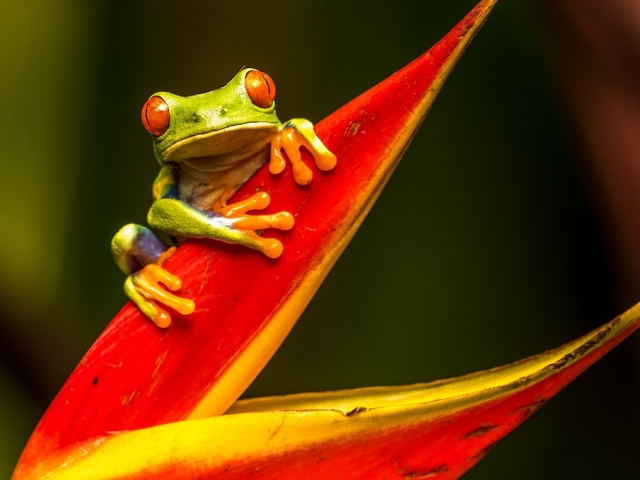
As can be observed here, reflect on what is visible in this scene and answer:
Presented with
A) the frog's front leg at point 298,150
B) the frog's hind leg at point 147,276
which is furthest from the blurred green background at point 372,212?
the frog's front leg at point 298,150

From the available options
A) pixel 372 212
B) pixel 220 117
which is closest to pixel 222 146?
pixel 220 117

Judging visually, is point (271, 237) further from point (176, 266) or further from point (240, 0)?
point (240, 0)

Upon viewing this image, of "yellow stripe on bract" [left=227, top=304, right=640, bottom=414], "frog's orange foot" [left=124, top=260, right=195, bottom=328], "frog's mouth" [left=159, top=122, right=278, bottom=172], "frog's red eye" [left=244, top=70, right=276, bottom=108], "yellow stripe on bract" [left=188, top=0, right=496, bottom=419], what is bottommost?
"yellow stripe on bract" [left=227, top=304, right=640, bottom=414]

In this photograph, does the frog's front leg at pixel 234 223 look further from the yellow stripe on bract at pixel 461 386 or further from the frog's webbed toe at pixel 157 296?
the yellow stripe on bract at pixel 461 386

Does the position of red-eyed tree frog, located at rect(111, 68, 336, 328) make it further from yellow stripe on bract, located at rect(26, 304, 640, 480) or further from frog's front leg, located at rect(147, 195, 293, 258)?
yellow stripe on bract, located at rect(26, 304, 640, 480)

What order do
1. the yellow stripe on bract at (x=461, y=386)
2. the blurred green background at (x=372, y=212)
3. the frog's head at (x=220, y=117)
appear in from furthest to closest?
the blurred green background at (x=372, y=212)
the frog's head at (x=220, y=117)
the yellow stripe on bract at (x=461, y=386)

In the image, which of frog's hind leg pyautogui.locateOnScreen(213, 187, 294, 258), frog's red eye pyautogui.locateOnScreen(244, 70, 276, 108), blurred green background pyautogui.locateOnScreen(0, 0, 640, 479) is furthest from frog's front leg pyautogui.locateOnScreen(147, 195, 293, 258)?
blurred green background pyautogui.locateOnScreen(0, 0, 640, 479)

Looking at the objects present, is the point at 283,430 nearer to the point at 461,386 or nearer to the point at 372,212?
the point at 461,386

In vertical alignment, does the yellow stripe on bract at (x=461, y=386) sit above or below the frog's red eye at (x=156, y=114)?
below
